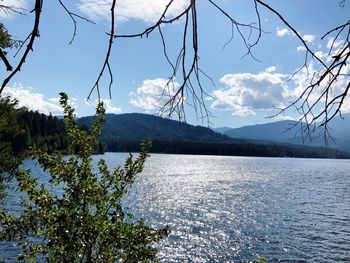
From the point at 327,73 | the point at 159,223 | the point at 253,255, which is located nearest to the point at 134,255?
the point at 327,73

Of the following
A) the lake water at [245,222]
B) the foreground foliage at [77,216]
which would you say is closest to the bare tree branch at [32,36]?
the foreground foliage at [77,216]

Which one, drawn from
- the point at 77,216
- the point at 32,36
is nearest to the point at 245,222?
the point at 77,216

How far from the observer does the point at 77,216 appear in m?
10.2

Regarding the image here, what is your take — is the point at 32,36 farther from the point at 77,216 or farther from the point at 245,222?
the point at 245,222

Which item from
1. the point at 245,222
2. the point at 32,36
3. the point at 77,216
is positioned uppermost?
the point at 32,36

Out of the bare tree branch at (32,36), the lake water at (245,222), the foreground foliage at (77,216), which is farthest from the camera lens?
the lake water at (245,222)

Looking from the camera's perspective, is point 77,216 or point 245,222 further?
point 245,222

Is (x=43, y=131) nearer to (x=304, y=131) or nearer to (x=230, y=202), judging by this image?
(x=230, y=202)

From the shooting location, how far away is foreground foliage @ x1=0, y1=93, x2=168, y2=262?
9977 mm

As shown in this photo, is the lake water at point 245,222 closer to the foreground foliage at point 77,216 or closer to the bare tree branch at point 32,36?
the foreground foliage at point 77,216

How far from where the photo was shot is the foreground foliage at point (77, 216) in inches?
393

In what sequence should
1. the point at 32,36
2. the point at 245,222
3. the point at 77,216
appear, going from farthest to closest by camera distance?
the point at 245,222
the point at 77,216
the point at 32,36

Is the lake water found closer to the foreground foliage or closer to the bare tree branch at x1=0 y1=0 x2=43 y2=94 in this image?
the foreground foliage

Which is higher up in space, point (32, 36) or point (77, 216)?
point (32, 36)
